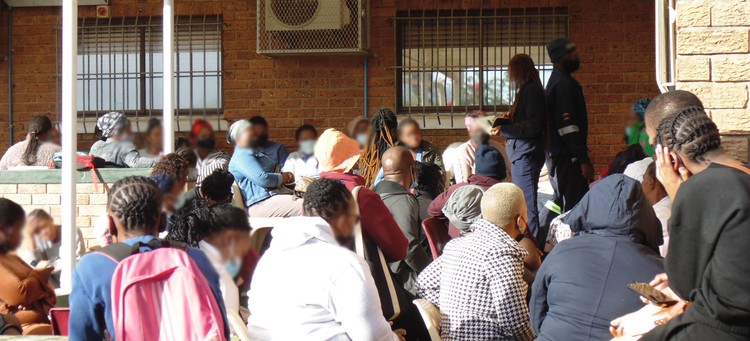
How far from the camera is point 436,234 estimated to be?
6012mm

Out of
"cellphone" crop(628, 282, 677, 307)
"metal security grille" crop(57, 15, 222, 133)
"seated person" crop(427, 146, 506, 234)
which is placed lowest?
"cellphone" crop(628, 282, 677, 307)

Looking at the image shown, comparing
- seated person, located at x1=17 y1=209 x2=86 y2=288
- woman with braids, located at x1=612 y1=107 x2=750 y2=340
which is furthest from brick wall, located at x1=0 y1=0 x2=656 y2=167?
woman with braids, located at x1=612 y1=107 x2=750 y2=340

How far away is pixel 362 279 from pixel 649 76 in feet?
23.0

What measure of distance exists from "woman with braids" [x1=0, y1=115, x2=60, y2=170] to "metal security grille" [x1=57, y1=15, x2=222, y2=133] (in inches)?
85.3

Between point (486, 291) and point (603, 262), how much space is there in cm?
79

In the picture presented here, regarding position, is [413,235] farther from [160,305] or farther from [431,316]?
[160,305]

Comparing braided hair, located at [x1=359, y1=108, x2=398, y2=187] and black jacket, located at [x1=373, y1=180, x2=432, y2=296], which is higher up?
braided hair, located at [x1=359, y1=108, x2=398, y2=187]

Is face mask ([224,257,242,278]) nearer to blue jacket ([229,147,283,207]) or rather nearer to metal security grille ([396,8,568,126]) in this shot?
blue jacket ([229,147,283,207])

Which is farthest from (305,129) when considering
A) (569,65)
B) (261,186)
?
(569,65)

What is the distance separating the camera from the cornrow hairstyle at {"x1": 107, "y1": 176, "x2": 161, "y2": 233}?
3775 mm

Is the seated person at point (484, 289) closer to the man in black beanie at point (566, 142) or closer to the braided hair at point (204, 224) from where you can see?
the braided hair at point (204, 224)

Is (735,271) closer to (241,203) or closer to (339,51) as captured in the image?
(241,203)

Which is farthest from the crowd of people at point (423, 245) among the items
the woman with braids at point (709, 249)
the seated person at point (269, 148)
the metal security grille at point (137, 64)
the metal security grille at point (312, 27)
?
the metal security grille at point (137, 64)

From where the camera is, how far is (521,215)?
5.12 metres
